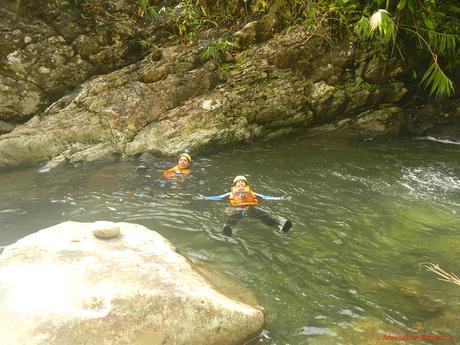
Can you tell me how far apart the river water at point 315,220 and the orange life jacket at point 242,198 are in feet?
1.18

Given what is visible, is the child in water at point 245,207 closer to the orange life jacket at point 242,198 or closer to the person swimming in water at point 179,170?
the orange life jacket at point 242,198

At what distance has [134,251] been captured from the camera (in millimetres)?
4094

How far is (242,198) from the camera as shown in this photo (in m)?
6.97

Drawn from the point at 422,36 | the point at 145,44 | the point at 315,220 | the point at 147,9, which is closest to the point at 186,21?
the point at 147,9

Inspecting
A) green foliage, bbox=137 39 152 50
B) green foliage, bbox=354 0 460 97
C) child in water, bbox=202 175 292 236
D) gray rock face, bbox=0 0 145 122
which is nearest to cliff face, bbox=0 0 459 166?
gray rock face, bbox=0 0 145 122

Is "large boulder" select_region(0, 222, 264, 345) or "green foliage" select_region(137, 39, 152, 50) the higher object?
"green foliage" select_region(137, 39, 152, 50)

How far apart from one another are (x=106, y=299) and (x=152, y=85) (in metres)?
7.97

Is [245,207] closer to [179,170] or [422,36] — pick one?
[179,170]

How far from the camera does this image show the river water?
4121 mm

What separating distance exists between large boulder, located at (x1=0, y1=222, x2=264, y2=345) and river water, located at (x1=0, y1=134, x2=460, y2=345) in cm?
65

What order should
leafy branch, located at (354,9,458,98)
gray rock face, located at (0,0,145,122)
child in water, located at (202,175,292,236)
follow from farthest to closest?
1. gray rock face, located at (0,0,145,122)
2. leafy branch, located at (354,9,458,98)
3. child in water, located at (202,175,292,236)

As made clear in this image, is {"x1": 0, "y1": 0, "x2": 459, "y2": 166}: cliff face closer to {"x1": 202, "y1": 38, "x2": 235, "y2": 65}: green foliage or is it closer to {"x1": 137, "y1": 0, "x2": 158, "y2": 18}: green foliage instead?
{"x1": 202, "y1": 38, "x2": 235, "y2": 65}: green foliage

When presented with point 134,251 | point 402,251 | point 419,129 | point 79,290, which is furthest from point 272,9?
point 79,290

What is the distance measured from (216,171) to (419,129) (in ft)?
21.0
